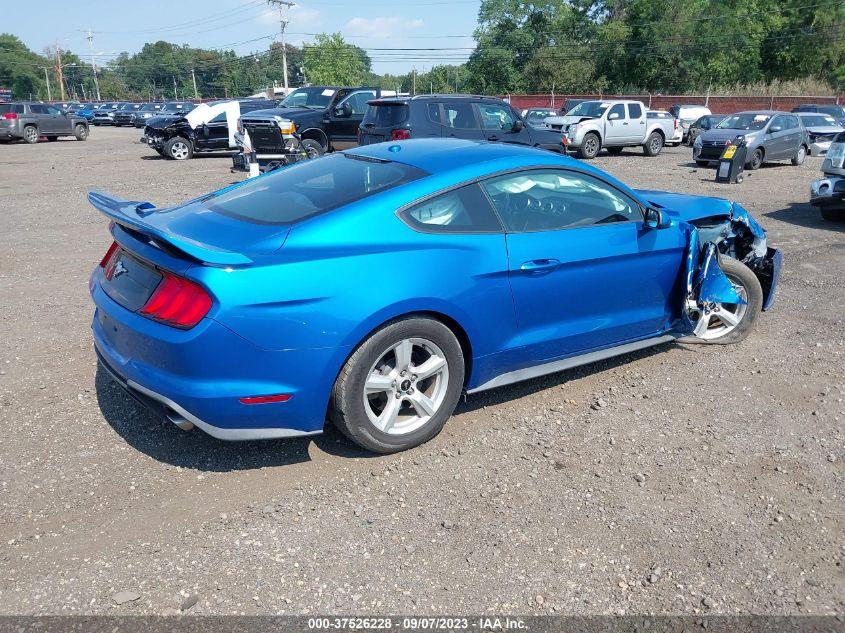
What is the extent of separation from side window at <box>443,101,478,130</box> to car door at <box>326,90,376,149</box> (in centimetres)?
454

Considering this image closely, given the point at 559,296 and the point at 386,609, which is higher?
the point at 559,296

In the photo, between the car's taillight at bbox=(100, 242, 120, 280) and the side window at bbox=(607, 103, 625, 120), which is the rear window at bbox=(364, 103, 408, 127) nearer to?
the car's taillight at bbox=(100, 242, 120, 280)

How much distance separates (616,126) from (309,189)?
19.5 metres

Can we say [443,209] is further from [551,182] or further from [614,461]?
[614,461]

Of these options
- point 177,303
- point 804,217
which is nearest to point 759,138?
point 804,217

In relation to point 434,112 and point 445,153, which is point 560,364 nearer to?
point 445,153

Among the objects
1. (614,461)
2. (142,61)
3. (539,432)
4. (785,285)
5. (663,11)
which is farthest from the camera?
(142,61)

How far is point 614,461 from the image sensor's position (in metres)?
3.66

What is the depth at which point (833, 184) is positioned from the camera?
393 inches

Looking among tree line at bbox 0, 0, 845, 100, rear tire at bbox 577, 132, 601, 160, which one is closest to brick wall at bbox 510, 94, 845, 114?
tree line at bbox 0, 0, 845, 100

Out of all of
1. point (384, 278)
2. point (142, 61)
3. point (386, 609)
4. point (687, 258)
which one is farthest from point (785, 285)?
point (142, 61)

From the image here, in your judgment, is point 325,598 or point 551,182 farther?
point 551,182

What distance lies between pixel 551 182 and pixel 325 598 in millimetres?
2764

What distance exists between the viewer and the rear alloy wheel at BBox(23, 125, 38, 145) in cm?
2812
